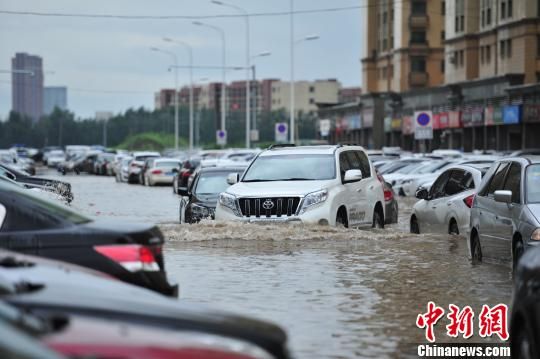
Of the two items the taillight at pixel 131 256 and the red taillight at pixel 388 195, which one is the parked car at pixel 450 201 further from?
the taillight at pixel 131 256

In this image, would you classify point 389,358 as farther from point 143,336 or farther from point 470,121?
point 470,121

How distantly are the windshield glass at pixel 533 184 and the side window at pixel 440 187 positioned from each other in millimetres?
6101

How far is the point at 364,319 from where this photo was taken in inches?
475

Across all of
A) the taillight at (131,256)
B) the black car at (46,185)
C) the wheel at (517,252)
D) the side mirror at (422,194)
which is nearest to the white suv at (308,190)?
the side mirror at (422,194)

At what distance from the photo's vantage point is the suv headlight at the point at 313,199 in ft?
70.2

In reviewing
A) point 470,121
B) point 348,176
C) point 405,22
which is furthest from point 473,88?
point 348,176

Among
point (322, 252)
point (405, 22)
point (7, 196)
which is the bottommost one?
point (322, 252)

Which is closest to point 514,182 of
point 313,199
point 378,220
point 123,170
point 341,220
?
point 313,199

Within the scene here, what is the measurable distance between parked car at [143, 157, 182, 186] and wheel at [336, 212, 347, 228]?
39780 mm

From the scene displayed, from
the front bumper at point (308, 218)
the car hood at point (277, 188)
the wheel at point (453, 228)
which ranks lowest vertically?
the wheel at point (453, 228)

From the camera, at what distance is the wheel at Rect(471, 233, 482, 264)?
674 inches

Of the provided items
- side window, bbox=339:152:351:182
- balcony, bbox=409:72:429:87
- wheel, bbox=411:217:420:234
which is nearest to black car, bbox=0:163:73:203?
side window, bbox=339:152:351:182

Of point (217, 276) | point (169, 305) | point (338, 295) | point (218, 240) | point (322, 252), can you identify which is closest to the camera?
point (169, 305)

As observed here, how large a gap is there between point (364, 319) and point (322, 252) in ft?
23.6
